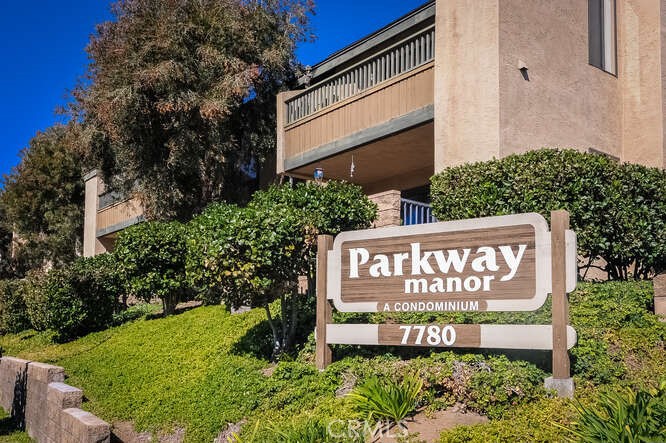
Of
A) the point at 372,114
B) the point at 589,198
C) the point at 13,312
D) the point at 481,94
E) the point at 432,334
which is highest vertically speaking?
the point at 372,114

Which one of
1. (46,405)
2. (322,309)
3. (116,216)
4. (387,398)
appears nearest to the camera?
(387,398)

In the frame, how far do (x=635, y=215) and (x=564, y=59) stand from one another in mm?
4180

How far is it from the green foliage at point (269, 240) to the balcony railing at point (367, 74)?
4.47 meters

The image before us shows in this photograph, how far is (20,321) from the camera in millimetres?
20281

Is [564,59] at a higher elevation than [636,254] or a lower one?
higher

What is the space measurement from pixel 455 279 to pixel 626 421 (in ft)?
7.78

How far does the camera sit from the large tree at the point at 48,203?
94.1 ft

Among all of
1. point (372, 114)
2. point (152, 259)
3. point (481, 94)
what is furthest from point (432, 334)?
point (152, 259)

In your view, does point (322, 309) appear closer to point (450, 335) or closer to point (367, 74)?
point (450, 335)

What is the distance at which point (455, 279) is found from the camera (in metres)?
6.95

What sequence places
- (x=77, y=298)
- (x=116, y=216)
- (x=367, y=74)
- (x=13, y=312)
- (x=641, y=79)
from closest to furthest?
(x=641, y=79) < (x=367, y=74) < (x=77, y=298) < (x=13, y=312) < (x=116, y=216)

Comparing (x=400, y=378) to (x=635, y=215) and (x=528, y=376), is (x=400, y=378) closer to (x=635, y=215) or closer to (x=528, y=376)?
(x=528, y=376)

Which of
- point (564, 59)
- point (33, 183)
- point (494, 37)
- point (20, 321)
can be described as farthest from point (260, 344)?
point (33, 183)

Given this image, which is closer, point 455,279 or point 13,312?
point 455,279
